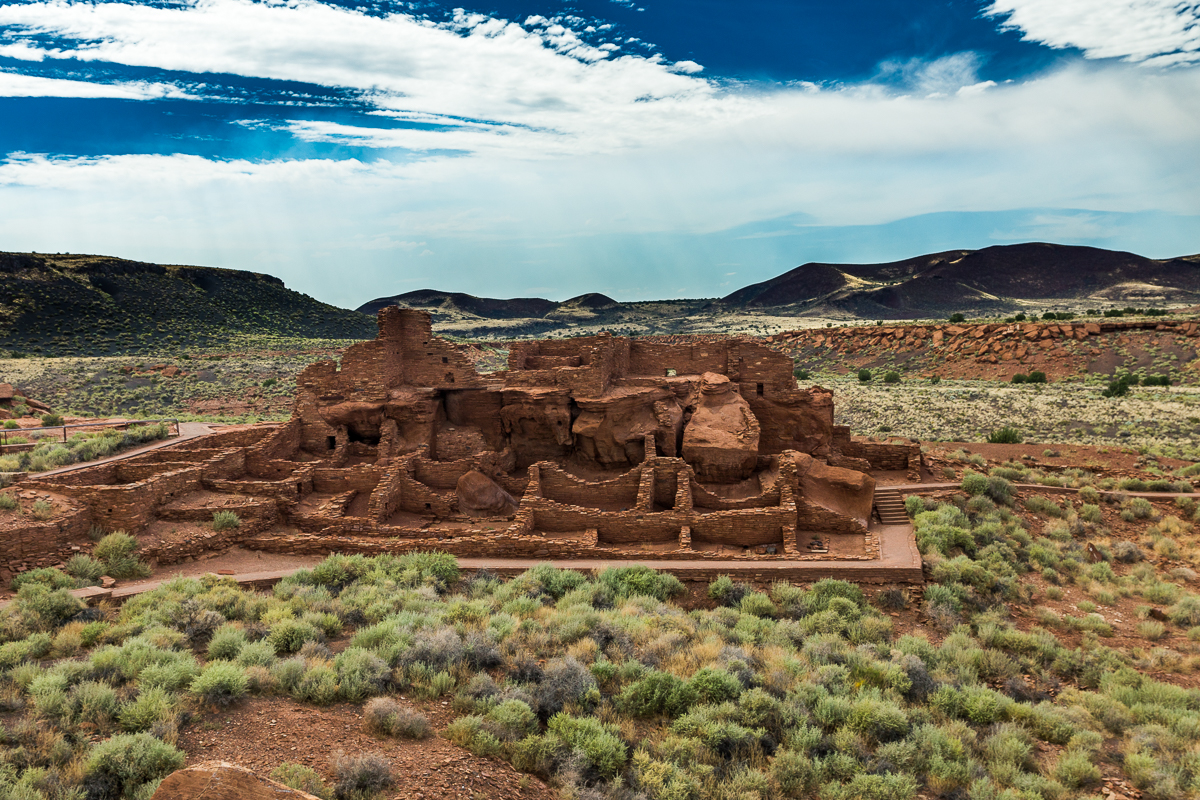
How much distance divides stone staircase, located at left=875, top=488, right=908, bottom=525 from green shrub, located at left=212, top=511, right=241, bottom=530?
52.3 ft

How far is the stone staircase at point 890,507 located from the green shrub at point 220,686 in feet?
48.3

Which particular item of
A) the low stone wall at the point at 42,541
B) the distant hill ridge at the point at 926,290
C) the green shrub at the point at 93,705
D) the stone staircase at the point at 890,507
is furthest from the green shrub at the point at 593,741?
the distant hill ridge at the point at 926,290

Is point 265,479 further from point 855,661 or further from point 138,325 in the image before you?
point 138,325

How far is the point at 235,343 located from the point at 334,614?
56.9 meters

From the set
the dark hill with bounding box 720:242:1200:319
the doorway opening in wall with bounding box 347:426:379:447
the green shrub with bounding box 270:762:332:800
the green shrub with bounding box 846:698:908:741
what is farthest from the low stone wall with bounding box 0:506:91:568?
the dark hill with bounding box 720:242:1200:319

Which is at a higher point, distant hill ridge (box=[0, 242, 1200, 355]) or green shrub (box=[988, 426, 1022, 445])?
distant hill ridge (box=[0, 242, 1200, 355])

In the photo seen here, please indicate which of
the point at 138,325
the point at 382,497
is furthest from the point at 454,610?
the point at 138,325

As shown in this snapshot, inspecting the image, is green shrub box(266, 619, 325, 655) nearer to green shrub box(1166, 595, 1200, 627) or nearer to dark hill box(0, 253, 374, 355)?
green shrub box(1166, 595, 1200, 627)

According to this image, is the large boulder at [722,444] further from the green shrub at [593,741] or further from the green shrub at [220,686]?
the green shrub at [220,686]

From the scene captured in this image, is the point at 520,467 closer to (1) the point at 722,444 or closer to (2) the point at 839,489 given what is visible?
(1) the point at 722,444

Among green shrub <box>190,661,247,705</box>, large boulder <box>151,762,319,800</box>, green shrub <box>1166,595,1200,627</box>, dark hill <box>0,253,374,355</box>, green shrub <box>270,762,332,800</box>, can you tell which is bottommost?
green shrub <box>1166,595,1200,627</box>

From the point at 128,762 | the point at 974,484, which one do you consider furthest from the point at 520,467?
the point at 974,484

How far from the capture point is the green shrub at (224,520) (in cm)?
1412

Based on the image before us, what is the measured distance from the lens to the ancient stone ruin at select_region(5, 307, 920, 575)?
14172 millimetres
